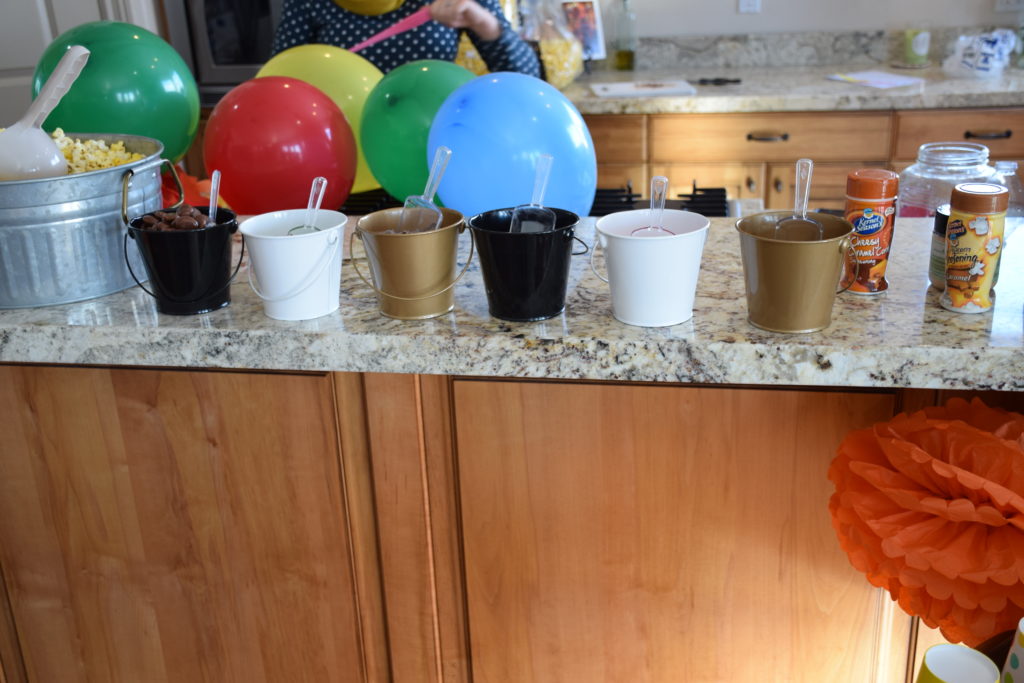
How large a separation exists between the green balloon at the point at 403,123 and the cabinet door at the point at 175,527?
22.7 inches

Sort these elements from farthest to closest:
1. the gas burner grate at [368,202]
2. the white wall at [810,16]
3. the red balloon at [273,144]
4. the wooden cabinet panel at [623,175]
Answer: the white wall at [810,16]
the wooden cabinet panel at [623,175]
the gas burner grate at [368,202]
the red balloon at [273,144]

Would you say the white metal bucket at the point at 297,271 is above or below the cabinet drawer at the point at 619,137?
above

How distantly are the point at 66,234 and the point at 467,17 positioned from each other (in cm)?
128

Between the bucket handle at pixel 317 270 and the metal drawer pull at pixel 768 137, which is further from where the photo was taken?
the metal drawer pull at pixel 768 137

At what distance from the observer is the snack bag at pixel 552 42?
3.05 meters

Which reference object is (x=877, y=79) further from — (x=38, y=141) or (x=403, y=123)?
(x=38, y=141)

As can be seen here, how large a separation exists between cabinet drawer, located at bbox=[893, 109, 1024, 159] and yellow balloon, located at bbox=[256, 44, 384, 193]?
180 centimetres

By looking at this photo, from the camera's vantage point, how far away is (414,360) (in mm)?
944

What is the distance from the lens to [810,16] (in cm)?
333

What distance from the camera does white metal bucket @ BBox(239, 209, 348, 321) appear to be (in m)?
0.96

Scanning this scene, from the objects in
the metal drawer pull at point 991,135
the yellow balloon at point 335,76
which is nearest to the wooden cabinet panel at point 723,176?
the metal drawer pull at point 991,135

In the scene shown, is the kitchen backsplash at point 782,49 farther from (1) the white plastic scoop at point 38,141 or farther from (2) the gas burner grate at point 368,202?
(1) the white plastic scoop at point 38,141

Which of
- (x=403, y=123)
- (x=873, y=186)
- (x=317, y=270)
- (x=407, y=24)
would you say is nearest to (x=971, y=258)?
(x=873, y=186)

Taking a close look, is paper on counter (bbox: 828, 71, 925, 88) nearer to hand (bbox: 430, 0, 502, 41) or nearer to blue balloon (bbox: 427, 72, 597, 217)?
hand (bbox: 430, 0, 502, 41)
